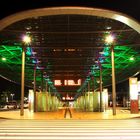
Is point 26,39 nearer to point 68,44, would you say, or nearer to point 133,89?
point 68,44

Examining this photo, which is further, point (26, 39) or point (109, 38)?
point (26, 39)

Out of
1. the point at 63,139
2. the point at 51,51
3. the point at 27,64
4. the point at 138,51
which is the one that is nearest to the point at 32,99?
the point at 27,64

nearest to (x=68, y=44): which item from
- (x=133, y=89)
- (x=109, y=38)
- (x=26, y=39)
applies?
(x=26, y=39)

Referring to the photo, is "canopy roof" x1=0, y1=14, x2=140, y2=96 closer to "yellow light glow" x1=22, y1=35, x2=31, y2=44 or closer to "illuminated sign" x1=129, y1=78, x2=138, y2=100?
"yellow light glow" x1=22, y1=35, x2=31, y2=44

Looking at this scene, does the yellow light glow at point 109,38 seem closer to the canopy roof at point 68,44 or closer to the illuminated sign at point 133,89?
the canopy roof at point 68,44

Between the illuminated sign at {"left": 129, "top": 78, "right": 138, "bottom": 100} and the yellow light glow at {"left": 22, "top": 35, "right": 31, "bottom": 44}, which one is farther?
the illuminated sign at {"left": 129, "top": 78, "right": 138, "bottom": 100}

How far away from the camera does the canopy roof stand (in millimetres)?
25984

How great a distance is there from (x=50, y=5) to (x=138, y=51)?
22.7 m

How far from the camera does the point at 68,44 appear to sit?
34281 millimetres

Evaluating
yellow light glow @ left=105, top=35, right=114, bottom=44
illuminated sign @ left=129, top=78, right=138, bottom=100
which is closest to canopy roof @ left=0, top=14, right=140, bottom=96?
yellow light glow @ left=105, top=35, right=114, bottom=44

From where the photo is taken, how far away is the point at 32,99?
149 ft

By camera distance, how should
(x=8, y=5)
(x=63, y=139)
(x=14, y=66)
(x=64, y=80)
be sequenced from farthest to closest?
(x=64, y=80) → (x=14, y=66) → (x=8, y=5) → (x=63, y=139)

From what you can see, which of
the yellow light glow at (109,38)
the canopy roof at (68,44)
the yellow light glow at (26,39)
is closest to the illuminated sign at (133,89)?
the canopy roof at (68,44)

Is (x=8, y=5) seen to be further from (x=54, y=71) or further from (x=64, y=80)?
(x=64, y=80)
